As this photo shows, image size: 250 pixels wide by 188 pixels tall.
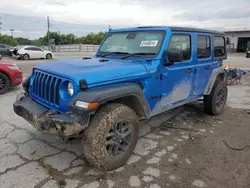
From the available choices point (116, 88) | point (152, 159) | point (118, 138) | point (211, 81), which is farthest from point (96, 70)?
point (211, 81)

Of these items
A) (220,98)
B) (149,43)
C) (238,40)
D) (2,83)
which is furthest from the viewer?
(238,40)

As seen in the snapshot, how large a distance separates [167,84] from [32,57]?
68.7ft

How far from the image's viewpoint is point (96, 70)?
9.46ft

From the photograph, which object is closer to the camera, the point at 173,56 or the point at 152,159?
the point at 152,159

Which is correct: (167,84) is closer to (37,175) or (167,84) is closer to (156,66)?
(156,66)

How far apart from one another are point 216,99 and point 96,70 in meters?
3.31

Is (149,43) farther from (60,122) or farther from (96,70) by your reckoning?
(60,122)

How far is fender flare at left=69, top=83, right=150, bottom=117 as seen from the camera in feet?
8.52

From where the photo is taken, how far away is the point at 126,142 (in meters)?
3.17

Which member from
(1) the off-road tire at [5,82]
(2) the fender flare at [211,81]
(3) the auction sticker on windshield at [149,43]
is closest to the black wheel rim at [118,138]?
(3) the auction sticker on windshield at [149,43]

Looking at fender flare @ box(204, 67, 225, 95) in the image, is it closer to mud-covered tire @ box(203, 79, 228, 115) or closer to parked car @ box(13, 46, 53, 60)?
mud-covered tire @ box(203, 79, 228, 115)

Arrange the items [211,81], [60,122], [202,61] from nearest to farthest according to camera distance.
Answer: [60,122] < [202,61] < [211,81]

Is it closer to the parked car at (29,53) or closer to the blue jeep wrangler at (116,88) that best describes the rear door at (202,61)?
the blue jeep wrangler at (116,88)

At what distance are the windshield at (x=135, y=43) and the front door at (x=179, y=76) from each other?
250 millimetres
